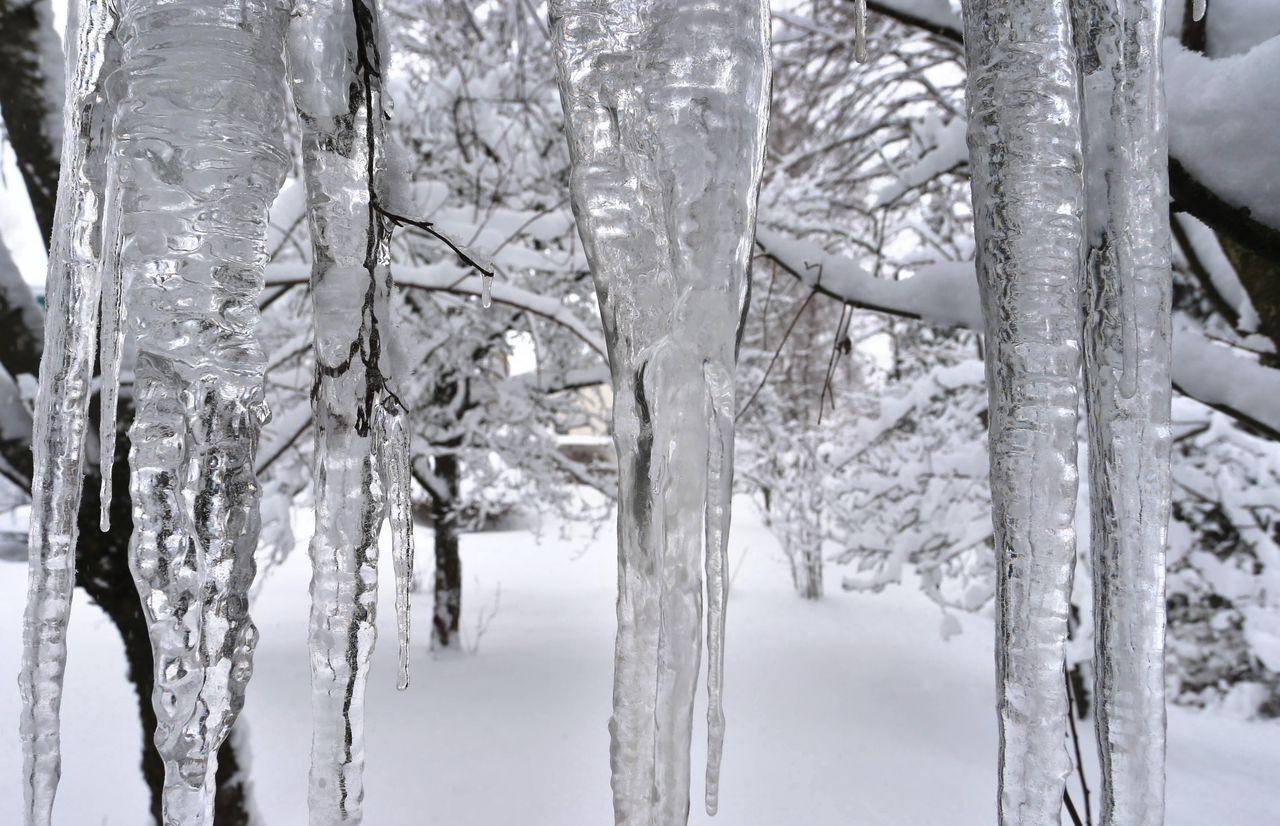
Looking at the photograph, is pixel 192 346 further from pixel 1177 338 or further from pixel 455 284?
pixel 1177 338

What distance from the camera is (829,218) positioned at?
269 inches

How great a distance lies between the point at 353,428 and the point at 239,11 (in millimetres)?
405

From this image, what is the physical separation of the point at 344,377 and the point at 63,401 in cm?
29

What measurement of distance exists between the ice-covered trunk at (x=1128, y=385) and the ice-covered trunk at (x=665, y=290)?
45cm

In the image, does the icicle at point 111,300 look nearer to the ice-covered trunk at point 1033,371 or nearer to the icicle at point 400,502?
the icicle at point 400,502

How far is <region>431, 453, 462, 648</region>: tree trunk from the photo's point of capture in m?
6.26

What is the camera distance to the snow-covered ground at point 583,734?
3857 millimetres

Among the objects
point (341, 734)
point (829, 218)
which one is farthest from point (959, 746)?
point (341, 734)

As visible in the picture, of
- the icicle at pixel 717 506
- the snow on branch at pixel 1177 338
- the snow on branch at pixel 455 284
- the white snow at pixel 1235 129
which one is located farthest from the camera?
the snow on branch at pixel 455 284

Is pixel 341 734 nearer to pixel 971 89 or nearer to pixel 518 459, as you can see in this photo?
pixel 971 89

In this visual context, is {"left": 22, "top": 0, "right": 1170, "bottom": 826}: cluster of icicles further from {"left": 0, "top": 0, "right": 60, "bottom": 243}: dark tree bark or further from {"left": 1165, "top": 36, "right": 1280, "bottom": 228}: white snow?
{"left": 0, "top": 0, "right": 60, "bottom": 243}: dark tree bark

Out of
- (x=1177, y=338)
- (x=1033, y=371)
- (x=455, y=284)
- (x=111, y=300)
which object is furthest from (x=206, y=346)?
(x=1177, y=338)

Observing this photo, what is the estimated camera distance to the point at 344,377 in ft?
2.62

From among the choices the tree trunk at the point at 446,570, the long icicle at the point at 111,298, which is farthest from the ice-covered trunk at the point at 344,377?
the tree trunk at the point at 446,570
